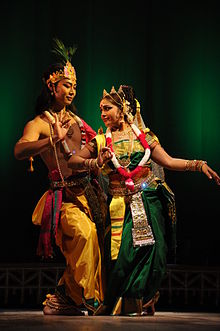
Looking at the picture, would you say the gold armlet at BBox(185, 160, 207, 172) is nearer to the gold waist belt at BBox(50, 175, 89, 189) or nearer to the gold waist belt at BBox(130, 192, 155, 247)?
the gold waist belt at BBox(130, 192, 155, 247)

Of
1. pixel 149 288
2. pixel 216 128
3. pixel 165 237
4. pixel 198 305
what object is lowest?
pixel 198 305

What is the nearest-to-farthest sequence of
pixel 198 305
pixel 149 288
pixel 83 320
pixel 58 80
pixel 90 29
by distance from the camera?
pixel 83 320 → pixel 149 288 → pixel 58 80 → pixel 198 305 → pixel 90 29

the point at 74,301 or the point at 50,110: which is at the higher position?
the point at 50,110

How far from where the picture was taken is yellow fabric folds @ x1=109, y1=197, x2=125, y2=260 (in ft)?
13.5

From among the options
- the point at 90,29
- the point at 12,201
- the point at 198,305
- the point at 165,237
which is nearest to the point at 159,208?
the point at 165,237

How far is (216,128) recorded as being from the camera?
5.79 metres

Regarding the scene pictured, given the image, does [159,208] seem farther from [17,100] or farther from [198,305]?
[17,100]

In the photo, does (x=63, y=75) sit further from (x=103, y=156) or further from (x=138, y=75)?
(x=138, y=75)

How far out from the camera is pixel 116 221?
4.14m

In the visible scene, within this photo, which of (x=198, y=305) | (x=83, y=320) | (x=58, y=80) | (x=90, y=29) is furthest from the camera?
(x=90, y=29)

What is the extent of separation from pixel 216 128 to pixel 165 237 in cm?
173

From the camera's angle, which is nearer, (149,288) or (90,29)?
(149,288)

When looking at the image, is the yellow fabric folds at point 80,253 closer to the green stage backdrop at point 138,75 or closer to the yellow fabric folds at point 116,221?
the yellow fabric folds at point 116,221

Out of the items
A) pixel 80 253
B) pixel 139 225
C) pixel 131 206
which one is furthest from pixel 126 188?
pixel 80 253
